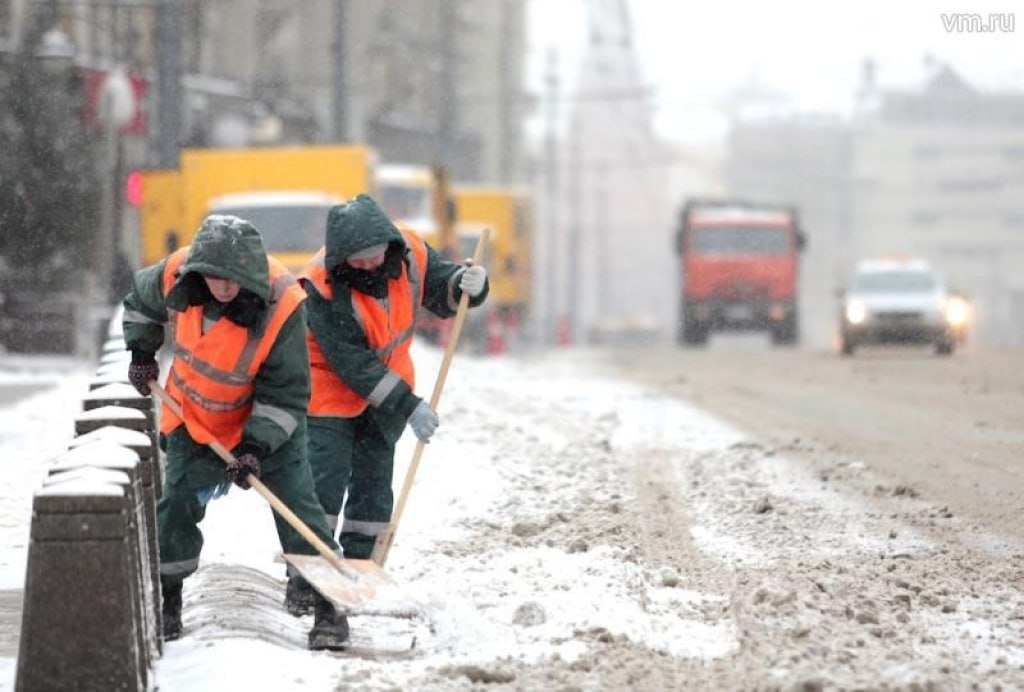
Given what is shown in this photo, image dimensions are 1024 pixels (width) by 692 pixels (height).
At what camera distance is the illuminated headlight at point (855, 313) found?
31.1 meters

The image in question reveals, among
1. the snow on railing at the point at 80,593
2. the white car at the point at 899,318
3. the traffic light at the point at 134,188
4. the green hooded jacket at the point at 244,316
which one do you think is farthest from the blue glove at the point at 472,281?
the white car at the point at 899,318

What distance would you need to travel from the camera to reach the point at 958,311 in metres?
34.9

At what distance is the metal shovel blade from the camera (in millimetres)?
7243

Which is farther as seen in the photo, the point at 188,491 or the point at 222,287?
the point at 188,491

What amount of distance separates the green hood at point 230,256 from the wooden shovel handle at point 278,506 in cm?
44

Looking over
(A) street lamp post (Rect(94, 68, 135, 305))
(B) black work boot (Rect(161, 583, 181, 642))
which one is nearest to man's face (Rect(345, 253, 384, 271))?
(B) black work boot (Rect(161, 583, 181, 642))

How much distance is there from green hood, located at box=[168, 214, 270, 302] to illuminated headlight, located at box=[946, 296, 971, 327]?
87.7 ft

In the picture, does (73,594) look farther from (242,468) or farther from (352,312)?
(352,312)

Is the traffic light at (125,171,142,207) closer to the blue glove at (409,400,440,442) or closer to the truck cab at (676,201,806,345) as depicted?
the truck cab at (676,201,806,345)

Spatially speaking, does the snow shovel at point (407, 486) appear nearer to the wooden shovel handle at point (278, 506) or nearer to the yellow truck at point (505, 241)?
the wooden shovel handle at point (278, 506)

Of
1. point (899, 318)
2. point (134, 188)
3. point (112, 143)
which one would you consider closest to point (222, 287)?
point (134, 188)

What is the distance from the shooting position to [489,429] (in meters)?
14.8

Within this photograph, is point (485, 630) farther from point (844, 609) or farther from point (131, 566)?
point (131, 566)

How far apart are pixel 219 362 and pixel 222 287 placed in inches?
12.0
